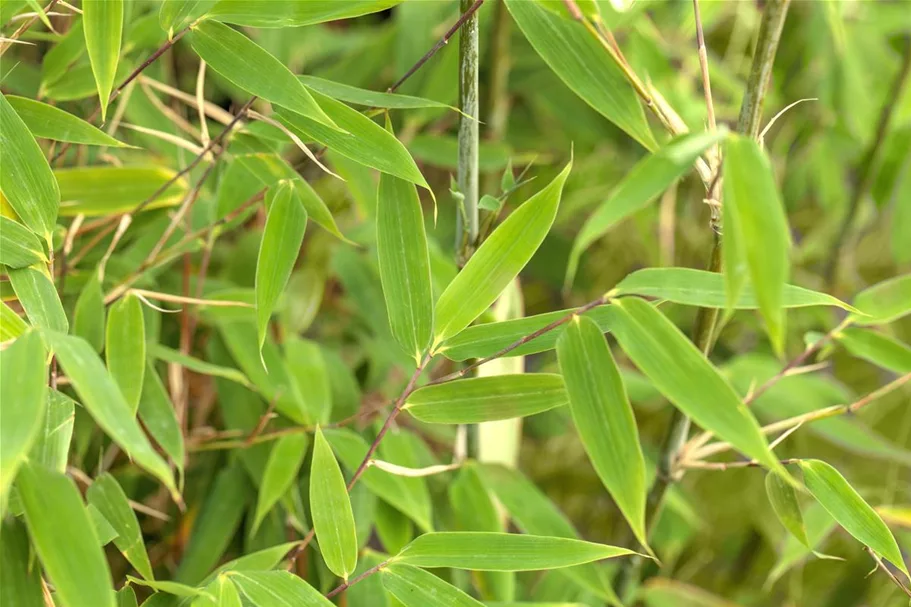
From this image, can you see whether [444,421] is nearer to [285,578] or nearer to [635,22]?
[285,578]

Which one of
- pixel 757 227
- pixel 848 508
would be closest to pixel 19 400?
pixel 757 227

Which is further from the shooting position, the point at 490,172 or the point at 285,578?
the point at 490,172

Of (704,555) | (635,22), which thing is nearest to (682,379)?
(635,22)

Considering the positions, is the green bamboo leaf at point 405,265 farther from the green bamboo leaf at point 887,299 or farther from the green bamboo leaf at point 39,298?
the green bamboo leaf at point 887,299

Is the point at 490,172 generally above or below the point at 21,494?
above

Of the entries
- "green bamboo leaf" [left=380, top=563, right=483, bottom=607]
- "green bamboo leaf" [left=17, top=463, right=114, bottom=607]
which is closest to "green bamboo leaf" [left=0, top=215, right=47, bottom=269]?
"green bamboo leaf" [left=17, top=463, right=114, bottom=607]

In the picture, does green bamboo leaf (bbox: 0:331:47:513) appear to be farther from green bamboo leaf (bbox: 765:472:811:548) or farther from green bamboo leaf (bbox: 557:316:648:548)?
green bamboo leaf (bbox: 765:472:811:548)

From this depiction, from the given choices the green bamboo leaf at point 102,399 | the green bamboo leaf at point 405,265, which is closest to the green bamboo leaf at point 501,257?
the green bamboo leaf at point 405,265
